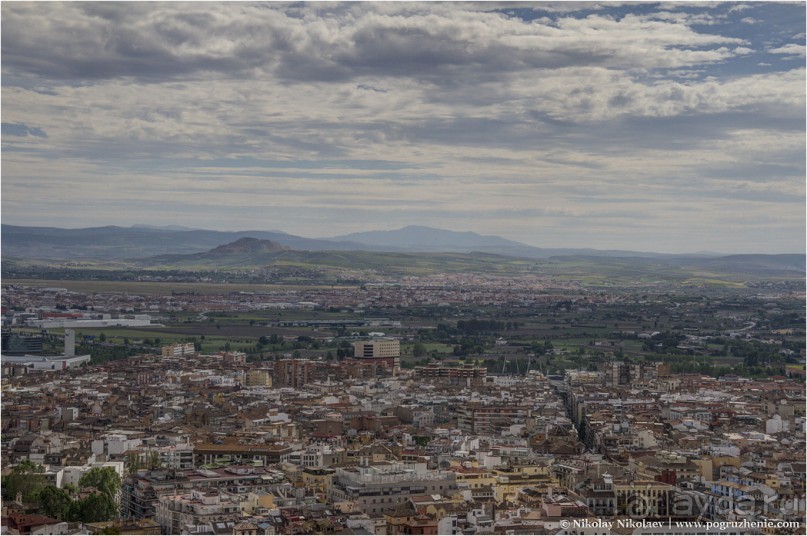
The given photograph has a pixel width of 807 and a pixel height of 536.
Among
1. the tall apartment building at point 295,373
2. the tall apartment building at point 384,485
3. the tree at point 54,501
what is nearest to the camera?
the tree at point 54,501

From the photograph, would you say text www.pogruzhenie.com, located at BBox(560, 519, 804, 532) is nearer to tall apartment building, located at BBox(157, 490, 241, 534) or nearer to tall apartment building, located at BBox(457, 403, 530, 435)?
tall apartment building, located at BBox(157, 490, 241, 534)

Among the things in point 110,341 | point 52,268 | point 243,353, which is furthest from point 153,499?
point 52,268

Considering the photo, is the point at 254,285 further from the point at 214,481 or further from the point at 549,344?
the point at 214,481

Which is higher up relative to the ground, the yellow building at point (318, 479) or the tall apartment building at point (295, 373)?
the yellow building at point (318, 479)

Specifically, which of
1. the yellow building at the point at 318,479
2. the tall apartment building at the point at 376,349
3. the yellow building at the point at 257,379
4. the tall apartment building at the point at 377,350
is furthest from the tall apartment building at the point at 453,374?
the yellow building at the point at 318,479

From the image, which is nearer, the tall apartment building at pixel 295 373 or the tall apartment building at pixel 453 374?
the tall apartment building at pixel 453 374

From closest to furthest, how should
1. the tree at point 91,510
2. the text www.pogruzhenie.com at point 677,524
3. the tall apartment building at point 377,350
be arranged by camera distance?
the text www.pogruzhenie.com at point 677,524
the tree at point 91,510
the tall apartment building at point 377,350

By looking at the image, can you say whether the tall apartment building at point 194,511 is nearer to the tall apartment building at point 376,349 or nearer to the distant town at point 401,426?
the distant town at point 401,426
